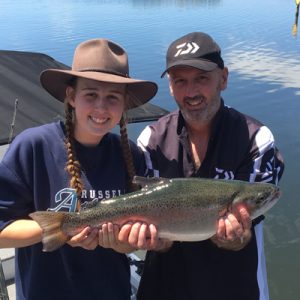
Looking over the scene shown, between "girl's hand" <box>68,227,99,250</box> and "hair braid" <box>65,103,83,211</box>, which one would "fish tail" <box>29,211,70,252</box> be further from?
"hair braid" <box>65,103,83,211</box>

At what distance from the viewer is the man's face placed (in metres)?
3.33

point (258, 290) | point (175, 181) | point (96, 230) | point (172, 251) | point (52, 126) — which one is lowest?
point (258, 290)

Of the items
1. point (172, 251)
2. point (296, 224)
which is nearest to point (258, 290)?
point (172, 251)

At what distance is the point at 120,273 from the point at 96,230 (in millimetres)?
440

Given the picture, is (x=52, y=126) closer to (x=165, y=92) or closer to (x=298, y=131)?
(x=298, y=131)

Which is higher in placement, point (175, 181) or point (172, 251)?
point (175, 181)

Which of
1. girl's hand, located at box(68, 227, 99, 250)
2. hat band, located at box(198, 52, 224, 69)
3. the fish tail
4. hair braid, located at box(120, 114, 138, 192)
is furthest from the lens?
hat band, located at box(198, 52, 224, 69)

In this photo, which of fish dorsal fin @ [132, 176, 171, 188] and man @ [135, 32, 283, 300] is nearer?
fish dorsal fin @ [132, 176, 171, 188]

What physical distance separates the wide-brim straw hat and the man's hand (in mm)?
1194

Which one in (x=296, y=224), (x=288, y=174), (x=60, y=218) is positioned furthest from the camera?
(x=288, y=174)

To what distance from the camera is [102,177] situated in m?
3.07

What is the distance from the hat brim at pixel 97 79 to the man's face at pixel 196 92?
0.71ft

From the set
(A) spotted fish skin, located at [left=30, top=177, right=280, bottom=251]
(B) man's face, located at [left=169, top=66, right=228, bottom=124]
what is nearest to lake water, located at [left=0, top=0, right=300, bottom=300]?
(A) spotted fish skin, located at [left=30, top=177, right=280, bottom=251]

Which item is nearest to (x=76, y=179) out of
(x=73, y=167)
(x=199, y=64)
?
(x=73, y=167)
